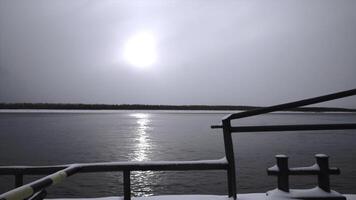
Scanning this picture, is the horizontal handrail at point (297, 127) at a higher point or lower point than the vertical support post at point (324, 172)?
higher

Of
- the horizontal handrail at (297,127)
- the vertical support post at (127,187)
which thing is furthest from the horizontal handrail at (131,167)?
the horizontal handrail at (297,127)

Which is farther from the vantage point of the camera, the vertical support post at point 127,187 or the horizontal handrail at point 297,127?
the vertical support post at point 127,187

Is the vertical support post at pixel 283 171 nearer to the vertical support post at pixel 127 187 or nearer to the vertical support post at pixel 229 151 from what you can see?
the vertical support post at pixel 229 151

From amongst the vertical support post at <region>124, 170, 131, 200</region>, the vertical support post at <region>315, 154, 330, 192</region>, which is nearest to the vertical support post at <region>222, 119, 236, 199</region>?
the vertical support post at <region>315, 154, 330, 192</region>

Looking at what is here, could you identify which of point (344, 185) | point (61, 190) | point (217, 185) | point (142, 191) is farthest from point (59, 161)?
point (344, 185)

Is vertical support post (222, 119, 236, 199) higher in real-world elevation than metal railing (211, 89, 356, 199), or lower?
lower

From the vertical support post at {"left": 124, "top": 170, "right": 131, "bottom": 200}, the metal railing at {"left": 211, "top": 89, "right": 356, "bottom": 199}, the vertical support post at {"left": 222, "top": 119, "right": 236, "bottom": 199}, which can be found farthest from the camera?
the vertical support post at {"left": 124, "top": 170, "right": 131, "bottom": 200}

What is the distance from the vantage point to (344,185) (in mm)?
11227

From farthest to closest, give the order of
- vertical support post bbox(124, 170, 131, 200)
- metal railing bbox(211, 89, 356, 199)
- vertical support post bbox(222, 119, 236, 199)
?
vertical support post bbox(124, 170, 131, 200) → vertical support post bbox(222, 119, 236, 199) → metal railing bbox(211, 89, 356, 199)

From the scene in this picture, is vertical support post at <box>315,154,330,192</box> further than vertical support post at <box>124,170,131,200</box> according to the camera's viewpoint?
No

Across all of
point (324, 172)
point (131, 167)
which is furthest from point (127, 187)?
point (324, 172)

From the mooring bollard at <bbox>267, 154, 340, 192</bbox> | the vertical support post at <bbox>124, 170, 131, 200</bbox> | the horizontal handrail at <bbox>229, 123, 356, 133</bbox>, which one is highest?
the horizontal handrail at <bbox>229, 123, 356, 133</bbox>

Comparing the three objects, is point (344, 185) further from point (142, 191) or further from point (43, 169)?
point (43, 169)

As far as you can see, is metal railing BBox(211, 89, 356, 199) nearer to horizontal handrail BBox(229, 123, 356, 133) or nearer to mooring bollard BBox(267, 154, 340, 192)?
horizontal handrail BBox(229, 123, 356, 133)
